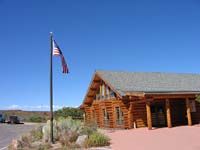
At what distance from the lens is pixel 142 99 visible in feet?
83.4

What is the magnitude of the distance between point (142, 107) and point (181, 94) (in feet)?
12.0

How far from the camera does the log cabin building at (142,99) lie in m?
25.7

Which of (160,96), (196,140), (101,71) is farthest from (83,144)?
(101,71)

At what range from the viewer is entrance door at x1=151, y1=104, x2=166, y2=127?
28.7m

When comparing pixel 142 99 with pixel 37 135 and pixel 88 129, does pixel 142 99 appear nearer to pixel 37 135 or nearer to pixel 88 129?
pixel 88 129

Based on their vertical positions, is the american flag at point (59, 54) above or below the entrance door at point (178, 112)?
above

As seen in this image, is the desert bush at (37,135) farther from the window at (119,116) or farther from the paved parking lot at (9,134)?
the window at (119,116)

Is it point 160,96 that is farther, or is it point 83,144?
point 160,96

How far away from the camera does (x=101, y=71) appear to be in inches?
1261

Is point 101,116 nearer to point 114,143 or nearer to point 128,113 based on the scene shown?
point 128,113

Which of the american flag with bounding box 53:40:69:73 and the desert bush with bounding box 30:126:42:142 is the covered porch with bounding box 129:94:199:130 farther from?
the american flag with bounding box 53:40:69:73

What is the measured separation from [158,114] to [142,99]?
4.26 metres

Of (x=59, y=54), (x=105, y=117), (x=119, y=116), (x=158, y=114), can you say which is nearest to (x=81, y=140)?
(x=59, y=54)

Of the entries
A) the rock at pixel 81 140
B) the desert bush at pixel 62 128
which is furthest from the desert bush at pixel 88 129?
the rock at pixel 81 140
